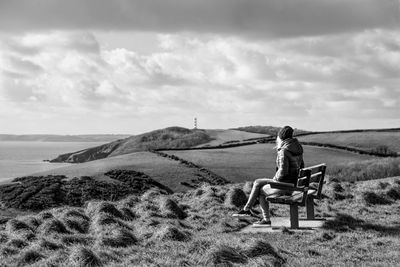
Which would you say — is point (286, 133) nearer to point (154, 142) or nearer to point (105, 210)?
point (105, 210)

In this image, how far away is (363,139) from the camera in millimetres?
58938

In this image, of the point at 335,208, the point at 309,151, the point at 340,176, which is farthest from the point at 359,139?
the point at 335,208

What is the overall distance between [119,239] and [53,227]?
8.82 ft

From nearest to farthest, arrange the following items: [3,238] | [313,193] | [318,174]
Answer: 1. [3,238]
2. [313,193]
3. [318,174]

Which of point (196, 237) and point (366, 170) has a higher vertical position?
point (366, 170)

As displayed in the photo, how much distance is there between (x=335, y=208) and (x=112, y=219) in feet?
25.2

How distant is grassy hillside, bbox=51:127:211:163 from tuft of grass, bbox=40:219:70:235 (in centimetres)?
7060

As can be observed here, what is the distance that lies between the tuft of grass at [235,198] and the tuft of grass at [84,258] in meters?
10.1

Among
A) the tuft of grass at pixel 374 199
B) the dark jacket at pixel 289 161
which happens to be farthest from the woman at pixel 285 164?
the tuft of grass at pixel 374 199

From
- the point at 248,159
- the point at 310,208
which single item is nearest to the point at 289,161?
the point at 310,208

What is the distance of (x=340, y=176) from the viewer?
35656 millimetres

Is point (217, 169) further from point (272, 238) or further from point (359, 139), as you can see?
point (359, 139)

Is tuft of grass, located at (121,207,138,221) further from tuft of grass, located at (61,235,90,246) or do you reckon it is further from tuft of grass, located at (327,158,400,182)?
tuft of grass, located at (327,158,400,182)

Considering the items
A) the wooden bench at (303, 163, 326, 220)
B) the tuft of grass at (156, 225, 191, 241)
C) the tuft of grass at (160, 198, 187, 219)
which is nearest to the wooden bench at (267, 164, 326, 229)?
the wooden bench at (303, 163, 326, 220)
